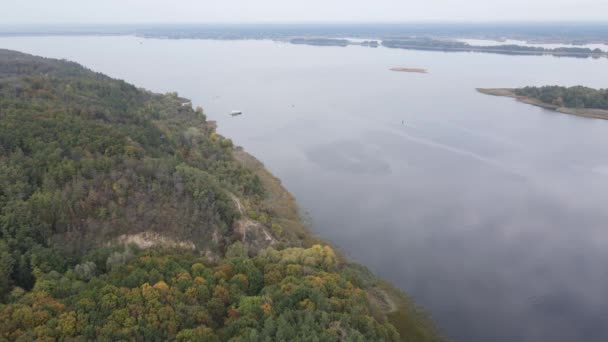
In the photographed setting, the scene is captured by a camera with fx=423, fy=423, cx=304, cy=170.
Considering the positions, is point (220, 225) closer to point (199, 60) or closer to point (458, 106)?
point (458, 106)

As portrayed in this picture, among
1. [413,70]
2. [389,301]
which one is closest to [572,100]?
[413,70]

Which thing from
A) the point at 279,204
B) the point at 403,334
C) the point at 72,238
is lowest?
the point at 403,334

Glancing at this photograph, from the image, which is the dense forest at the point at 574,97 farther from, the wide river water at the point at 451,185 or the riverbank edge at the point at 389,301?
the riverbank edge at the point at 389,301

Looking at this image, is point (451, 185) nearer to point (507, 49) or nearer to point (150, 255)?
point (150, 255)

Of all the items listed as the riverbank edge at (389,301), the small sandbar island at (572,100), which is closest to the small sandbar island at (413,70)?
the small sandbar island at (572,100)

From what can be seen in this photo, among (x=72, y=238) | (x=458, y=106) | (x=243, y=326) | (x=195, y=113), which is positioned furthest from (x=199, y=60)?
(x=243, y=326)

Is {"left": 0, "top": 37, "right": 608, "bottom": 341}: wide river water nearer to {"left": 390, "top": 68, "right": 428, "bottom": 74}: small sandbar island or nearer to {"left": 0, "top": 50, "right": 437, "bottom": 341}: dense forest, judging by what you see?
{"left": 0, "top": 50, "right": 437, "bottom": 341}: dense forest

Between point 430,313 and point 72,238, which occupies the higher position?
point 72,238
